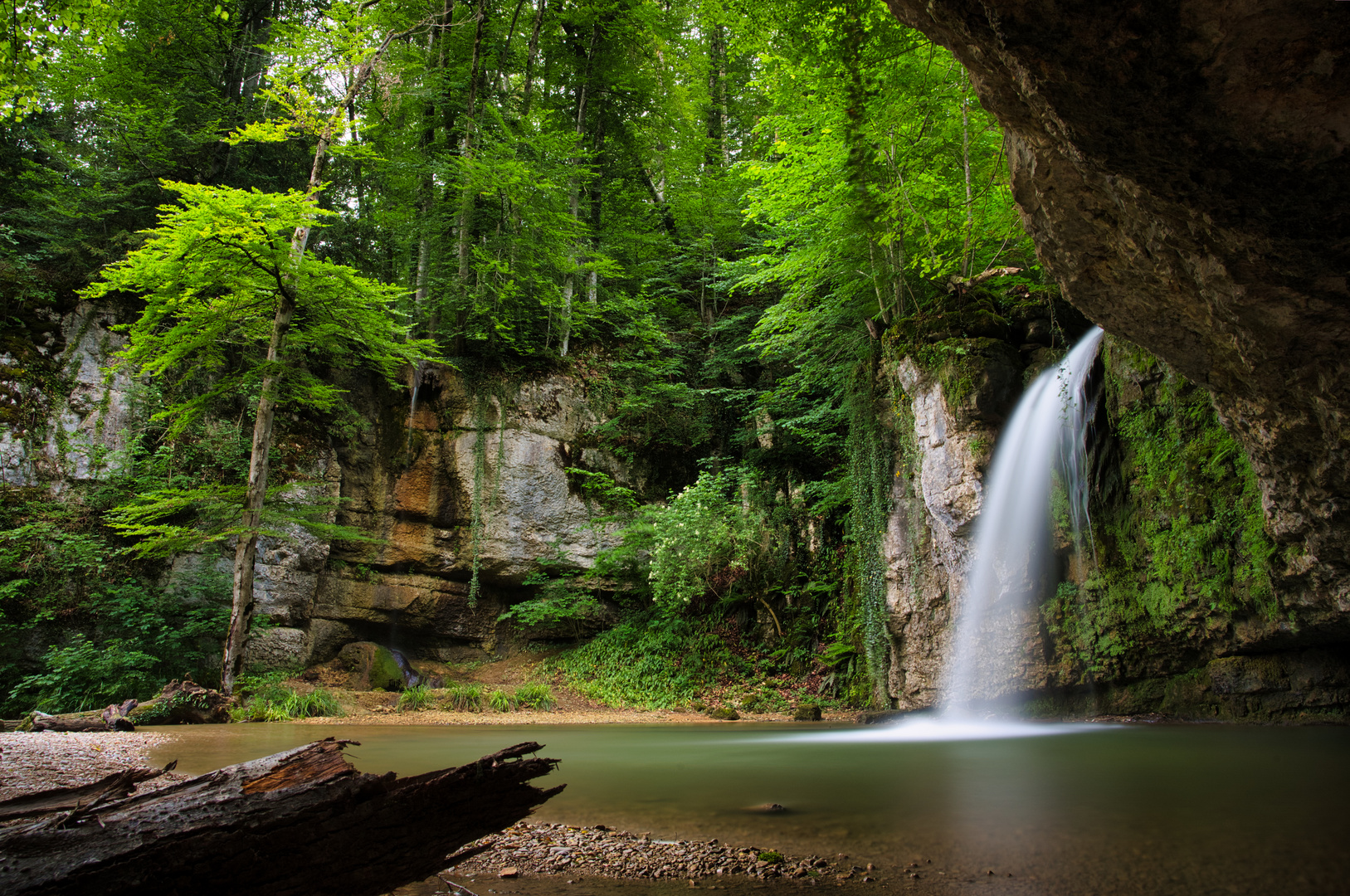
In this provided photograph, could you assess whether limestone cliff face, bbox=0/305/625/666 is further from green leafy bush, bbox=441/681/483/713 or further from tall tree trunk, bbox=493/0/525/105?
tall tree trunk, bbox=493/0/525/105

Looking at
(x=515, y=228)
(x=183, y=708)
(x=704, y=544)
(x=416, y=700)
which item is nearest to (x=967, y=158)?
(x=704, y=544)

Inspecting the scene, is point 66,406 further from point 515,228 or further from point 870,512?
point 870,512

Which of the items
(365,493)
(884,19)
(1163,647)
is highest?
→ (884,19)

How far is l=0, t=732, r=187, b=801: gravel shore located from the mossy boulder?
5.29 m

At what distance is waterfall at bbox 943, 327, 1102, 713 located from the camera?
9492 millimetres

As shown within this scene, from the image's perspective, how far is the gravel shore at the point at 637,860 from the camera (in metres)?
2.91

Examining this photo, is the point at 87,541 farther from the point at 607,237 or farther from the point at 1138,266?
the point at 1138,266

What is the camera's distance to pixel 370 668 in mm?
12969

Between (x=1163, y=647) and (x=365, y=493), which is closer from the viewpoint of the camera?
(x=1163, y=647)

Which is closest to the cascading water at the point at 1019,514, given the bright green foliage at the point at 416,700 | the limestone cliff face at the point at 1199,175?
the limestone cliff face at the point at 1199,175

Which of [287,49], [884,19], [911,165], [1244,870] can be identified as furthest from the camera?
[287,49]

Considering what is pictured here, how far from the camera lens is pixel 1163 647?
28.1ft

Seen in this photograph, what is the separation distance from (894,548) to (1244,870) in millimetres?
8639

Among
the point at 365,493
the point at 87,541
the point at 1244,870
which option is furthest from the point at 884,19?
the point at 87,541
